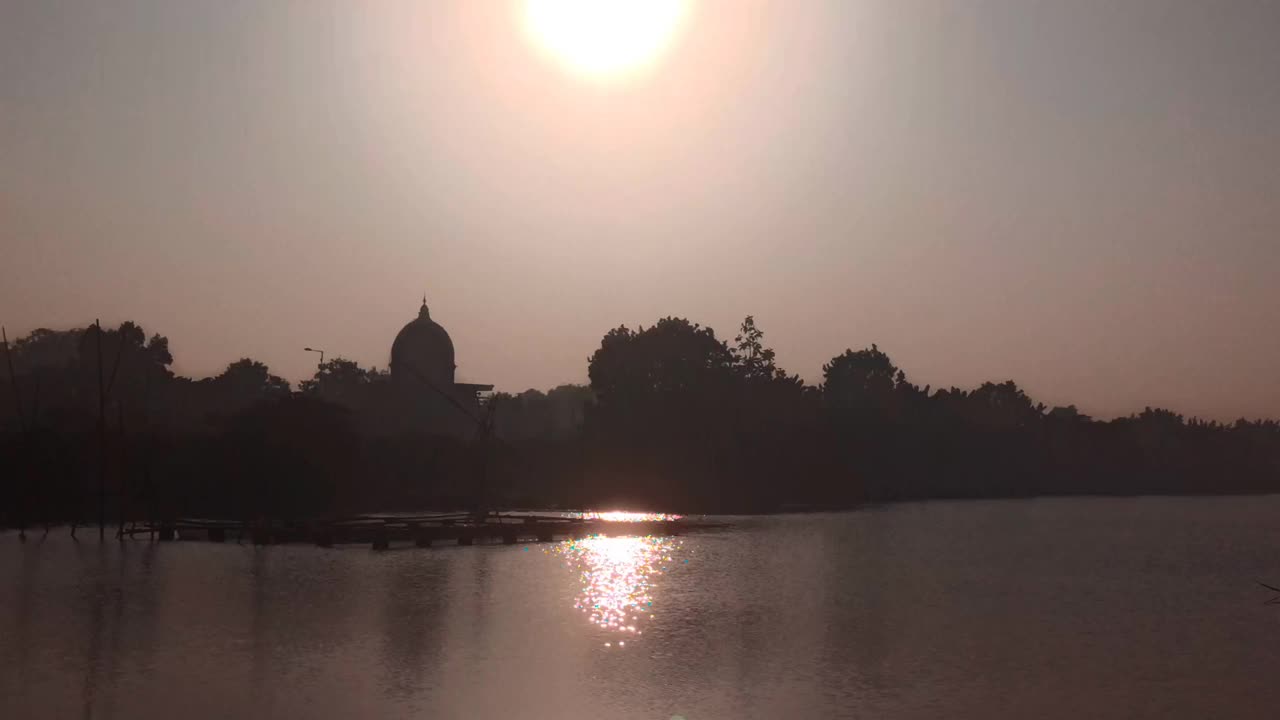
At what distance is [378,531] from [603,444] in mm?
54516

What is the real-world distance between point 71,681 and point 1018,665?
2082cm

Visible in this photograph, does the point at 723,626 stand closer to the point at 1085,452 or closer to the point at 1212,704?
the point at 1212,704

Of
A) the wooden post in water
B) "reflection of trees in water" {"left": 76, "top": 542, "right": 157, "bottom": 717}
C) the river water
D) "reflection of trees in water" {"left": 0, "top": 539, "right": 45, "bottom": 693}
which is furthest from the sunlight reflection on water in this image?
"reflection of trees in water" {"left": 0, "top": 539, "right": 45, "bottom": 693}

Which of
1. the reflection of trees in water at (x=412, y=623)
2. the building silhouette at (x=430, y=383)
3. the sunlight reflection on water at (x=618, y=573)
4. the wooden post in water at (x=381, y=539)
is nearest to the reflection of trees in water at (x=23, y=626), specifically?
the reflection of trees in water at (x=412, y=623)

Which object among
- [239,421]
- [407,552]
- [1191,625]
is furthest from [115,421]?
[1191,625]

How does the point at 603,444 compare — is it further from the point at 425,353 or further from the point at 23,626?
the point at 23,626

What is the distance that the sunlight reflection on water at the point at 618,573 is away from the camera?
3647cm

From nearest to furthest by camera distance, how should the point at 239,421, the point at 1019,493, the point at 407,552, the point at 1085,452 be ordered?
the point at 407,552 < the point at 239,421 < the point at 1019,493 < the point at 1085,452

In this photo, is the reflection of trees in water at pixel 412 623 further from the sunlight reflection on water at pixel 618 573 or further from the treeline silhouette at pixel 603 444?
the treeline silhouette at pixel 603 444

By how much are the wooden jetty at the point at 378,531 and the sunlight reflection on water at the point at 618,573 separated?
2273 millimetres

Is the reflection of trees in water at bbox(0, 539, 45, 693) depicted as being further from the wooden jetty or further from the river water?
the wooden jetty

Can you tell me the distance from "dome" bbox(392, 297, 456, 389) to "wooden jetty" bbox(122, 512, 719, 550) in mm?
58430

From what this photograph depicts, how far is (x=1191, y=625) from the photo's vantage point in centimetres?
3734

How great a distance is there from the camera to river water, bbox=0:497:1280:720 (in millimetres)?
24141
